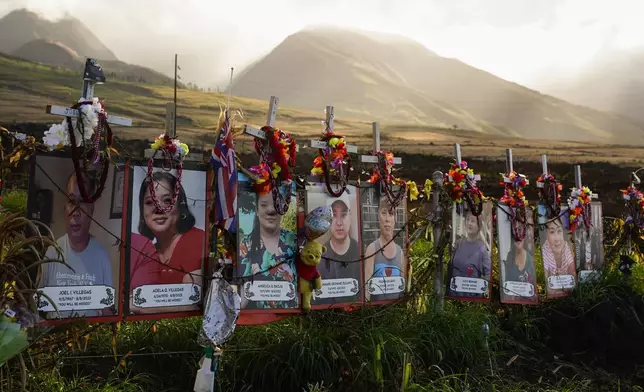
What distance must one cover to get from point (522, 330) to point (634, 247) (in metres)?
2.51

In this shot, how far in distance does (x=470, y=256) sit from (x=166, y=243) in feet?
9.59

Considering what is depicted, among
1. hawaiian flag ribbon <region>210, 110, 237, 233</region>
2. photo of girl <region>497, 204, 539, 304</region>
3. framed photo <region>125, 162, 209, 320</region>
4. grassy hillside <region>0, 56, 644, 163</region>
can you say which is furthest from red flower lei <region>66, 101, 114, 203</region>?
grassy hillside <region>0, 56, 644, 163</region>

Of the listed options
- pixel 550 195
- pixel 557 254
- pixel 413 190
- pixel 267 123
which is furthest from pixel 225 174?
pixel 557 254

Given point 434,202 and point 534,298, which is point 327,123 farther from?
point 534,298

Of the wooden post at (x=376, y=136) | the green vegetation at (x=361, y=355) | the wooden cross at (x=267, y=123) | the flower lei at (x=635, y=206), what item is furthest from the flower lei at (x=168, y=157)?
the flower lei at (x=635, y=206)

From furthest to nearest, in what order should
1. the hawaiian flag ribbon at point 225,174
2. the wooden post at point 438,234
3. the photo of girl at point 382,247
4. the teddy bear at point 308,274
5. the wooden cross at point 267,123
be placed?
the wooden post at point 438,234
the photo of girl at point 382,247
the teddy bear at point 308,274
the wooden cross at point 267,123
the hawaiian flag ribbon at point 225,174

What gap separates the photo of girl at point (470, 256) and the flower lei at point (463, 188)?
0.09 m

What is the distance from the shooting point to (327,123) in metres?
4.37

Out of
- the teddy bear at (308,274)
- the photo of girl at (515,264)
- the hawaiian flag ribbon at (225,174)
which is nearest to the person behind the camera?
the hawaiian flag ribbon at (225,174)

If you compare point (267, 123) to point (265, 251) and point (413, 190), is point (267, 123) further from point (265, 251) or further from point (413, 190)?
point (413, 190)

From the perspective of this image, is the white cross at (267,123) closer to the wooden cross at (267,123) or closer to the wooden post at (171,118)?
the wooden cross at (267,123)

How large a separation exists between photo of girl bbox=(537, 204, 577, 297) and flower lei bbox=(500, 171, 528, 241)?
0.36m

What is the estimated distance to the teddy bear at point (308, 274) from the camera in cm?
392

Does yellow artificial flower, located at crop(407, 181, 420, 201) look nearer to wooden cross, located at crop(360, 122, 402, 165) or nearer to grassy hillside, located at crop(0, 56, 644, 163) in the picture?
wooden cross, located at crop(360, 122, 402, 165)
